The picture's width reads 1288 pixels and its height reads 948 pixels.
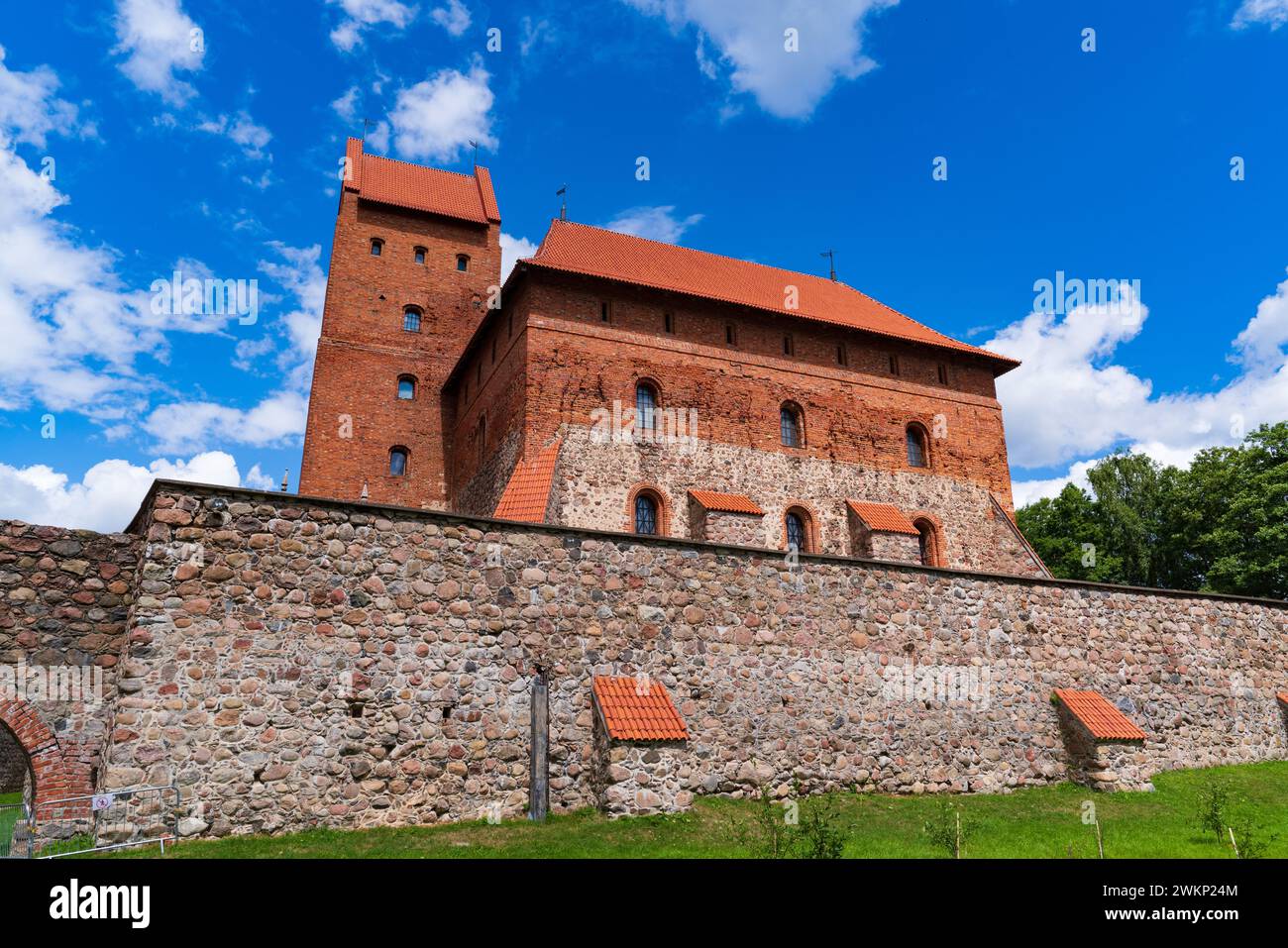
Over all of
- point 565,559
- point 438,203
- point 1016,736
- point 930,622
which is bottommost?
point 1016,736

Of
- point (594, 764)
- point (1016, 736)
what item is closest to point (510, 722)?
point (594, 764)

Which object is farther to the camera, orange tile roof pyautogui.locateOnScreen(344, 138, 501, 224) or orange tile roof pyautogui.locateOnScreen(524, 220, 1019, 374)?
orange tile roof pyautogui.locateOnScreen(344, 138, 501, 224)

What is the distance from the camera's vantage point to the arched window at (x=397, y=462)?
2702 centimetres

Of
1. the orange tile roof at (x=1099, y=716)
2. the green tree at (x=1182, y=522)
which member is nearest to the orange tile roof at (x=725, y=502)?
the orange tile roof at (x=1099, y=716)

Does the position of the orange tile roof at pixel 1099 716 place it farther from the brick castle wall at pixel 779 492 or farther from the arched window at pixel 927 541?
the arched window at pixel 927 541

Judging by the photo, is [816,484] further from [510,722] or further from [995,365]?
[510,722]

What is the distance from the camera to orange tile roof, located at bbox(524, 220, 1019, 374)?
73.7ft

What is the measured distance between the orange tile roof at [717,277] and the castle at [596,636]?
32 centimetres

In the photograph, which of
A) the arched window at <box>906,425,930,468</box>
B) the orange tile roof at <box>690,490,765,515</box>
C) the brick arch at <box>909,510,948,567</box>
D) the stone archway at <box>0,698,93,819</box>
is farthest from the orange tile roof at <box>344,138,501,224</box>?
the stone archway at <box>0,698,93,819</box>

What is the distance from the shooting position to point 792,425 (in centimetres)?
2323

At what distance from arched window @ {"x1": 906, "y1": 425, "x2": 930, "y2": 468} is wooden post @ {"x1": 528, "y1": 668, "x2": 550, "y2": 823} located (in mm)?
17188

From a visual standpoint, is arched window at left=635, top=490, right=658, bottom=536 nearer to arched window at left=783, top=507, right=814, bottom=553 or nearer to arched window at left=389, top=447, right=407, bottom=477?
arched window at left=783, top=507, right=814, bottom=553

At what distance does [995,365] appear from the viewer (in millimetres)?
26344

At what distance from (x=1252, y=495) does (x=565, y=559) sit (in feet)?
122
